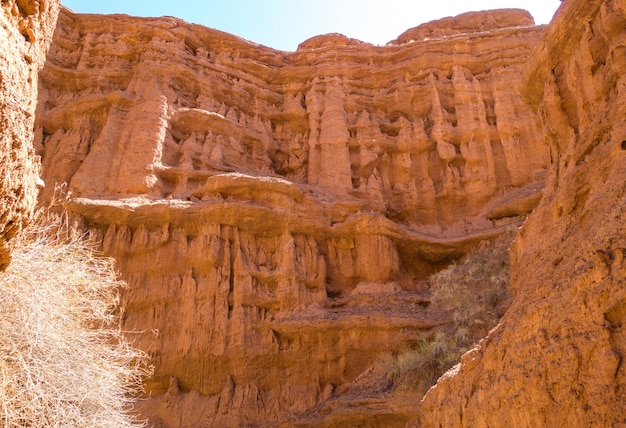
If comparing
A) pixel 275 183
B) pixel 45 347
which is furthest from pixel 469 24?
pixel 45 347

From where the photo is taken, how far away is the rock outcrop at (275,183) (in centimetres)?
1658

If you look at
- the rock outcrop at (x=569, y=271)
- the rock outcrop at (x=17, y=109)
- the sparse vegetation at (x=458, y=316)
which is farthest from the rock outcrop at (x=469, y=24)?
the rock outcrop at (x=17, y=109)

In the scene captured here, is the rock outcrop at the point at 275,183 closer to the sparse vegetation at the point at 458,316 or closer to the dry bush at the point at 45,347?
the sparse vegetation at the point at 458,316

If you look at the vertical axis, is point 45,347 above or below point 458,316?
below

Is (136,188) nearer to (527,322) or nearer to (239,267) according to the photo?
(239,267)

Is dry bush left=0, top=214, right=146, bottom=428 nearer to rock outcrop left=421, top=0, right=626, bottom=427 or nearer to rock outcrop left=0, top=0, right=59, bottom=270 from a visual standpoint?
rock outcrop left=0, top=0, right=59, bottom=270

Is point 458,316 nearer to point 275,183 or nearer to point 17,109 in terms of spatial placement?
point 275,183

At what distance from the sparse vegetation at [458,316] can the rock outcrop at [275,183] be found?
103 cm

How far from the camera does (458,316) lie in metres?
14.6

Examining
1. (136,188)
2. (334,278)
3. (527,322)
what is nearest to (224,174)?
(136,188)

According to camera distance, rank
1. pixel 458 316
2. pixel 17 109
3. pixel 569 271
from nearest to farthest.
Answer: pixel 17 109, pixel 569 271, pixel 458 316

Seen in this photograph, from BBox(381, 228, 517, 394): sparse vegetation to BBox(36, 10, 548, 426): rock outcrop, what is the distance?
103 cm

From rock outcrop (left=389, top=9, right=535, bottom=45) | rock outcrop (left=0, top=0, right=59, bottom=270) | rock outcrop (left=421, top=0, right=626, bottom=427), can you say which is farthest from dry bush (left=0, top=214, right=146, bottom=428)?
rock outcrop (left=389, top=9, right=535, bottom=45)

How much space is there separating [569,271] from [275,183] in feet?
47.1
